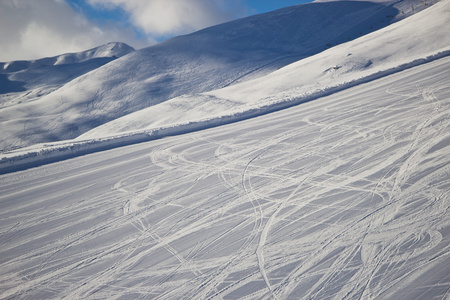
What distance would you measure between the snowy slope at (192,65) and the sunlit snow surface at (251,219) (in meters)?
22.7

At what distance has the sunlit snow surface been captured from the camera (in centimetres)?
328

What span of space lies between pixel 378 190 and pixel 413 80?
7868 millimetres

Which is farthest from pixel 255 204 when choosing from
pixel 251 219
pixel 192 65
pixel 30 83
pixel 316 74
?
pixel 30 83

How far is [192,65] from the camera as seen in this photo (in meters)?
39.2

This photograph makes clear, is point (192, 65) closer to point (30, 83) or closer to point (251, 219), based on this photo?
point (251, 219)

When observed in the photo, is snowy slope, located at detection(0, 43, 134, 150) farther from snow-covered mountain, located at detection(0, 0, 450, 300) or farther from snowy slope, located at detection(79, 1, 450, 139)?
snow-covered mountain, located at detection(0, 0, 450, 300)

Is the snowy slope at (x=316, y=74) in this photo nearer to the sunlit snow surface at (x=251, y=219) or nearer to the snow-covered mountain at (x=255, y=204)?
the snow-covered mountain at (x=255, y=204)

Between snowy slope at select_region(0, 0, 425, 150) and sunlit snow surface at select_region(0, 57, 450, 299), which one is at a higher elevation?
snowy slope at select_region(0, 0, 425, 150)

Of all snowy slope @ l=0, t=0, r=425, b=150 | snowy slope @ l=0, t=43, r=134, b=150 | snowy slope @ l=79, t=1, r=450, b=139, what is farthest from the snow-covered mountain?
snowy slope @ l=0, t=0, r=425, b=150

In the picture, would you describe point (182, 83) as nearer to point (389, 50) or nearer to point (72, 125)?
point (72, 125)

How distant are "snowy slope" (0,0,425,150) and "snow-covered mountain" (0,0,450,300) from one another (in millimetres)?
20624

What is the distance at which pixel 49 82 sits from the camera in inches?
2477

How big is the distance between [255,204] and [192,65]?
3680 cm

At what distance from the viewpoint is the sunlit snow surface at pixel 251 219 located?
3281 mm
